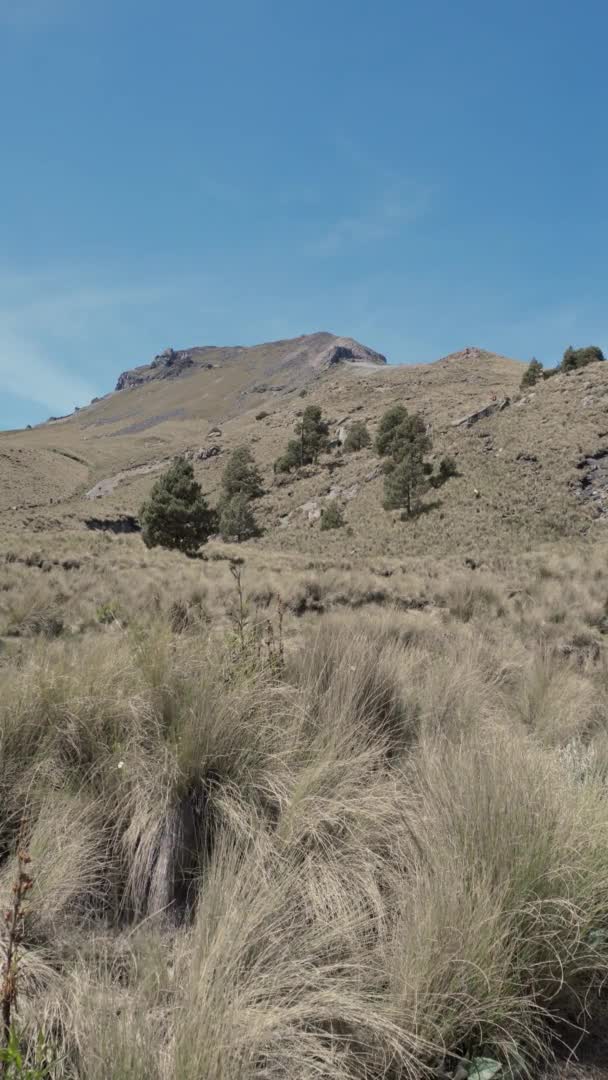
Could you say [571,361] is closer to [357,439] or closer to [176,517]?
[357,439]

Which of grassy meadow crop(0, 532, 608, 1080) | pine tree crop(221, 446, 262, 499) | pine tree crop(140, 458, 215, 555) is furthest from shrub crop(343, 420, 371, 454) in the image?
grassy meadow crop(0, 532, 608, 1080)

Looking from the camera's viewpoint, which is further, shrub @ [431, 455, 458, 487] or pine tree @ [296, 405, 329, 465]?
pine tree @ [296, 405, 329, 465]

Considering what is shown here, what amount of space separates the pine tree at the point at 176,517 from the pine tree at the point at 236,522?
1445 centimetres

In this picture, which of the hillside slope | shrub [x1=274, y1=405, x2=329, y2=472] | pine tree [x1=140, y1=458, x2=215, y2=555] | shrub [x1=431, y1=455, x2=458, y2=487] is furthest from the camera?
shrub [x1=274, y1=405, x2=329, y2=472]

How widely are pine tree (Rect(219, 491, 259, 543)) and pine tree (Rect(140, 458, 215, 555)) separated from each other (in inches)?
569

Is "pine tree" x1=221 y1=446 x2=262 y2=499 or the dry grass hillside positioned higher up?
"pine tree" x1=221 y1=446 x2=262 y2=499

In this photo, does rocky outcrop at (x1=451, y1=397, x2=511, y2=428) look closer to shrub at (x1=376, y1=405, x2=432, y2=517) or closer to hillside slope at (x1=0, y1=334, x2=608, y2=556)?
hillside slope at (x1=0, y1=334, x2=608, y2=556)

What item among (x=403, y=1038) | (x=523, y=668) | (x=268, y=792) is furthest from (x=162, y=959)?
(x=523, y=668)

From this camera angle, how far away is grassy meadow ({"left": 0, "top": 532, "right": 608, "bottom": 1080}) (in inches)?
67.5

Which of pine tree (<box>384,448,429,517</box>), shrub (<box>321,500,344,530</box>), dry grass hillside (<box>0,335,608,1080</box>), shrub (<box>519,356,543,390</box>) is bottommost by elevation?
dry grass hillside (<box>0,335,608,1080</box>)

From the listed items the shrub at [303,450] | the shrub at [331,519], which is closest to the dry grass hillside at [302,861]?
the shrub at [331,519]

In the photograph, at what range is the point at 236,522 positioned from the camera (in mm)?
48781

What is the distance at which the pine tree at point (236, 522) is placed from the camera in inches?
1924

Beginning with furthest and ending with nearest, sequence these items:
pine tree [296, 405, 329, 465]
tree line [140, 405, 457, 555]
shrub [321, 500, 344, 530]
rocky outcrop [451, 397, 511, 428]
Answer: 1. pine tree [296, 405, 329, 465]
2. rocky outcrop [451, 397, 511, 428]
3. shrub [321, 500, 344, 530]
4. tree line [140, 405, 457, 555]
